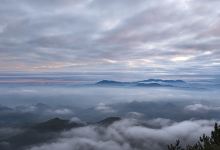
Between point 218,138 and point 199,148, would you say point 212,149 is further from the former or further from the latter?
point 218,138

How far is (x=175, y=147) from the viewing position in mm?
33906

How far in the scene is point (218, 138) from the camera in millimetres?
33406

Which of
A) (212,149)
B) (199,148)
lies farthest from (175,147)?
(212,149)

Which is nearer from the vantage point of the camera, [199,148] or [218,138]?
[199,148]

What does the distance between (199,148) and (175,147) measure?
12.0 feet

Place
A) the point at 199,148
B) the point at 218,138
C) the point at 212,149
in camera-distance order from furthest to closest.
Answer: the point at 218,138, the point at 199,148, the point at 212,149

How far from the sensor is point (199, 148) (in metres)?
30.9

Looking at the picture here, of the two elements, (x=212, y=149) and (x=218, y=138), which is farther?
(x=218, y=138)

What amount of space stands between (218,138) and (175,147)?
202 inches

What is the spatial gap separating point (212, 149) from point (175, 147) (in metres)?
7.39

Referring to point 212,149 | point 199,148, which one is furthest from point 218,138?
point 212,149

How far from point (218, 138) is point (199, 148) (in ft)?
13.1

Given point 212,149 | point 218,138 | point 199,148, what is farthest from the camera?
point 218,138

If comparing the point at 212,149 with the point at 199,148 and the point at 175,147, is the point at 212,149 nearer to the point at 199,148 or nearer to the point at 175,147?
the point at 199,148
